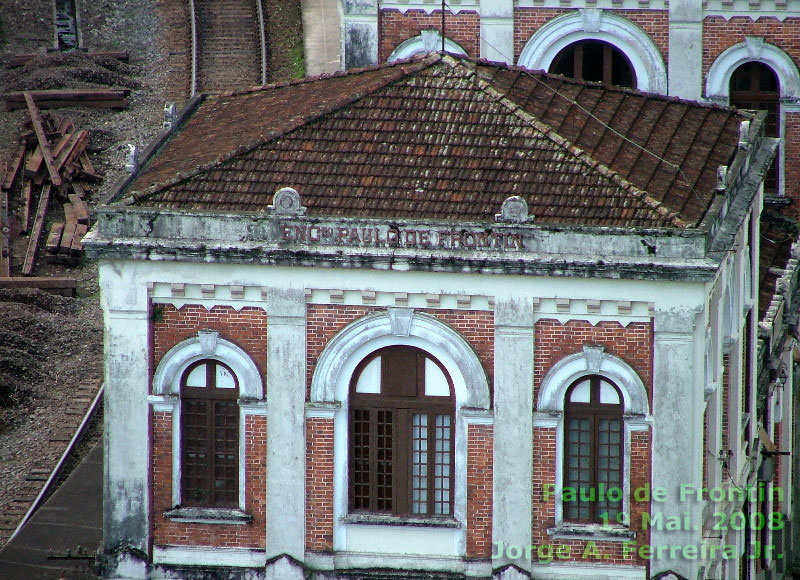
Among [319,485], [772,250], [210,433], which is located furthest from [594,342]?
[772,250]

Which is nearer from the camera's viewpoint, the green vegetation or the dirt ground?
the dirt ground

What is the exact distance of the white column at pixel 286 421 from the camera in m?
31.2

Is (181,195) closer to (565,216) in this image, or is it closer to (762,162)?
(565,216)

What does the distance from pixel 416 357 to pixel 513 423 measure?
1.94 meters

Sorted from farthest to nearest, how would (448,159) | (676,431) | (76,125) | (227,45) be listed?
(227,45) → (76,125) → (448,159) → (676,431)

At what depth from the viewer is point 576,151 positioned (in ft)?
106

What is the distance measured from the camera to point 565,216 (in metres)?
31.3

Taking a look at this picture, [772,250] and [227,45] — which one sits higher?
[227,45]

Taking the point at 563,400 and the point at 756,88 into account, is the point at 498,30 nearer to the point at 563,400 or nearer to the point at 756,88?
the point at 756,88

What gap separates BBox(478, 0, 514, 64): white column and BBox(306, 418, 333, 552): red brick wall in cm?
1487

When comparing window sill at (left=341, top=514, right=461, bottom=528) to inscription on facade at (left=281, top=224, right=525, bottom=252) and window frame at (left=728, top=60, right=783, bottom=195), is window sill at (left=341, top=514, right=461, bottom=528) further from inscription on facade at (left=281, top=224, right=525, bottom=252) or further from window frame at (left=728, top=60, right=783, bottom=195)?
window frame at (left=728, top=60, right=783, bottom=195)

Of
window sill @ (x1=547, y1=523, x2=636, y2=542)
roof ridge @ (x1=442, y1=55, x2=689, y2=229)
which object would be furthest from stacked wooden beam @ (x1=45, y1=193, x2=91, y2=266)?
window sill @ (x1=547, y1=523, x2=636, y2=542)

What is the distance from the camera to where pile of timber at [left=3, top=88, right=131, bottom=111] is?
2343 inches

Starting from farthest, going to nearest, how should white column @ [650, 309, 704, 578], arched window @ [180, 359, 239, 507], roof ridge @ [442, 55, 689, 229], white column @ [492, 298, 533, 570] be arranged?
arched window @ [180, 359, 239, 507], roof ridge @ [442, 55, 689, 229], white column @ [492, 298, 533, 570], white column @ [650, 309, 704, 578]
